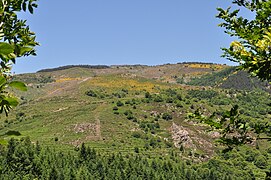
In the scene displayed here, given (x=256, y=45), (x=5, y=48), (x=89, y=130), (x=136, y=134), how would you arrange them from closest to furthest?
(x=5, y=48) < (x=256, y=45) < (x=89, y=130) < (x=136, y=134)

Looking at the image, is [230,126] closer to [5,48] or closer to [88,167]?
[5,48]

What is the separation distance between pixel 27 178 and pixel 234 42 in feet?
339

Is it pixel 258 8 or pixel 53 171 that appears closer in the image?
pixel 258 8

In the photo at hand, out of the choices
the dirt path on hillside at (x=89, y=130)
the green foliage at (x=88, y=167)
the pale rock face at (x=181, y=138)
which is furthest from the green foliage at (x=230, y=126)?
the pale rock face at (x=181, y=138)

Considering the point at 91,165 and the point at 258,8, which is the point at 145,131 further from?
the point at 258,8

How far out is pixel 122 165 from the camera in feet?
433

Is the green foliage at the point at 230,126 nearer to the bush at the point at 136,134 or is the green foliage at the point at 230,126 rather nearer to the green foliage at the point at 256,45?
the green foliage at the point at 256,45

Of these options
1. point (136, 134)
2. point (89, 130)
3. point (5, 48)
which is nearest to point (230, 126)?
point (5, 48)

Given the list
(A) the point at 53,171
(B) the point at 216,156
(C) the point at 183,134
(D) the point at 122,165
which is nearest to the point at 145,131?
(C) the point at 183,134

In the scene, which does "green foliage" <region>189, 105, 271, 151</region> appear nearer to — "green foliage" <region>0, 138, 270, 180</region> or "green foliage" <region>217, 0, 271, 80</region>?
"green foliage" <region>217, 0, 271, 80</region>

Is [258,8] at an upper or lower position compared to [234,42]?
upper

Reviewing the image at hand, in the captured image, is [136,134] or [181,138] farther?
[181,138]

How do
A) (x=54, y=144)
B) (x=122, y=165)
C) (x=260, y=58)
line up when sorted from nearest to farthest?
1. (x=260, y=58)
2. (x=122, y=165)
3. (x=54, y=144)

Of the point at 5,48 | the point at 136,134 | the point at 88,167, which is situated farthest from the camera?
the point at 136,134
